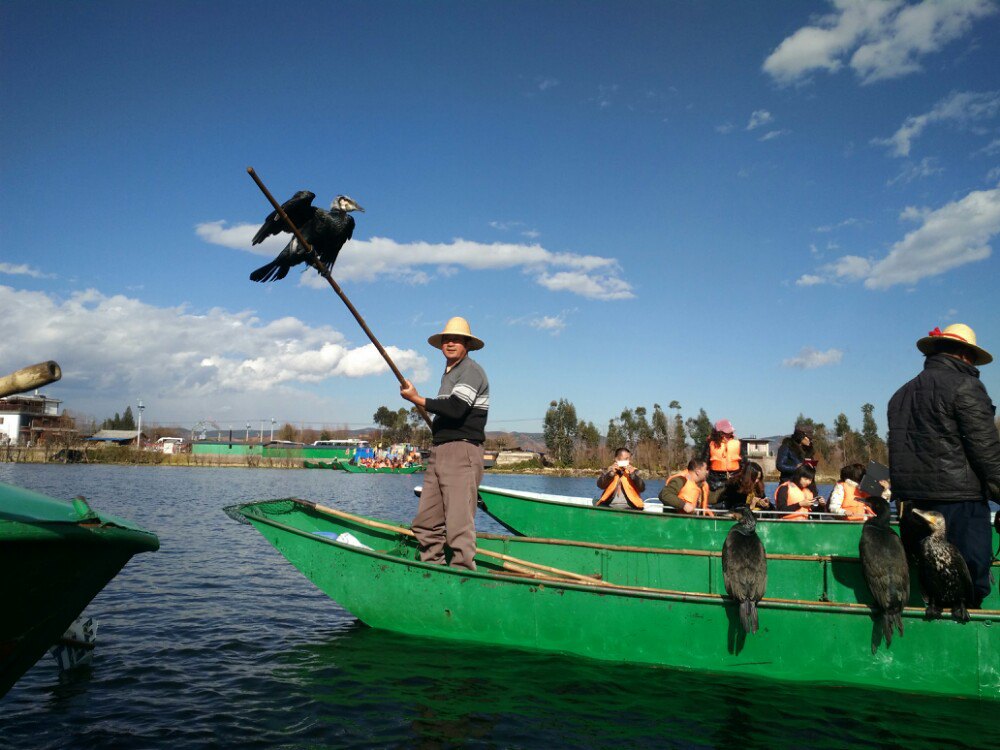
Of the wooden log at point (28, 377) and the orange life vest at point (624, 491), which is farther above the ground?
the wooden log at point (28, 377)

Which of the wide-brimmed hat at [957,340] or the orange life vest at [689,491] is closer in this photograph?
the wide-brimmed hat at [957,340]

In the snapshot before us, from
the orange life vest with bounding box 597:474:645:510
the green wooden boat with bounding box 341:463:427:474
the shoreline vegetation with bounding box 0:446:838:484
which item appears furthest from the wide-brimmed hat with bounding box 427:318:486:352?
the green wooden boat with bounding box 341:463:427:474

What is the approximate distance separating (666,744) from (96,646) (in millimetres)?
5391

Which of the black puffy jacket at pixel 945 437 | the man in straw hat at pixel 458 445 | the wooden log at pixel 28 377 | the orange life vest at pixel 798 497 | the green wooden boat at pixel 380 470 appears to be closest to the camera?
the wooden log at pixel 28 377

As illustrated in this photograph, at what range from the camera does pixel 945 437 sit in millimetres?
5109

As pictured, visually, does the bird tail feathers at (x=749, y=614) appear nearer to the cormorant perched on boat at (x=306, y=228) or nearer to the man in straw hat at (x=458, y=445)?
the man in straw hat at (x=458, y=445)

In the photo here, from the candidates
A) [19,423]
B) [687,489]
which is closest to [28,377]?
[687,489]

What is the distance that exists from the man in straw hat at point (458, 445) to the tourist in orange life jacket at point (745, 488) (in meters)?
5.30

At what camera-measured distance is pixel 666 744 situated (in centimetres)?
449

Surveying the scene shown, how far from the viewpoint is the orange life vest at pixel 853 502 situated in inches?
374

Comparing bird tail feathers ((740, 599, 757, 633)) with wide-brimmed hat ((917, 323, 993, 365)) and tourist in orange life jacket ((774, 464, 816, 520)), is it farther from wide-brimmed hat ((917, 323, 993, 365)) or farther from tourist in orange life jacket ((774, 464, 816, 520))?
tourist in orange life jacket ((774, 464, 816, 520))

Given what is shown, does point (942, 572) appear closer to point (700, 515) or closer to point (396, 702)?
point (396, 702)

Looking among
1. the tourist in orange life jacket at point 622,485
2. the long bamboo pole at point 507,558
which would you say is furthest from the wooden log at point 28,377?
the tourist in orange life jacket at point 622,485

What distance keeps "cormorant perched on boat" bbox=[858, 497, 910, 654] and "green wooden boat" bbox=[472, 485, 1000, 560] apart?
314cm
